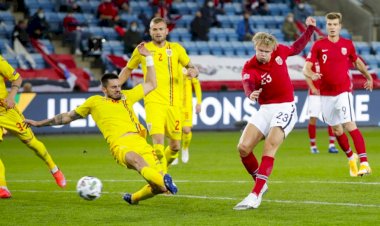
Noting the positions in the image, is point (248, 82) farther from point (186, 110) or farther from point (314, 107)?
point (314, 107)

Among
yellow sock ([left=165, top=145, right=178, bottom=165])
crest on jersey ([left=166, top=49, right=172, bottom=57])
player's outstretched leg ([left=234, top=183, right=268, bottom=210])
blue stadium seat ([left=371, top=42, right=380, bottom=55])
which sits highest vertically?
crest on jersey ([left=166, top=49, right=172, bottom=57])

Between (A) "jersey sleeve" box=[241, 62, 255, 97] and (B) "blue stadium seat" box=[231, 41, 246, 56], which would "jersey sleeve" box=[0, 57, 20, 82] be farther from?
(B) "blue stadium seat" box=[231, 41, 246, 56]

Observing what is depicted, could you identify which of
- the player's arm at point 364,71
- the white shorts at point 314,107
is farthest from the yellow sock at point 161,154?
the white shorts at point 314,107

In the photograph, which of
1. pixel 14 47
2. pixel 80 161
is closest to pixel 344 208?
pixel 80 161

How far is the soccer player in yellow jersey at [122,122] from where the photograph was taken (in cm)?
1198

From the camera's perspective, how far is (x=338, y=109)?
15.9 meters

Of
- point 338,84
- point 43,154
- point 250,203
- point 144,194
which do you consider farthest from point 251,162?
point 338,84

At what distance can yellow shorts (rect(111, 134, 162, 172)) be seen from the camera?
12.0 m

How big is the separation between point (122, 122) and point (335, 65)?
4.94 meters

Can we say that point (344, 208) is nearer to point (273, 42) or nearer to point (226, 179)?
point (273, 42)

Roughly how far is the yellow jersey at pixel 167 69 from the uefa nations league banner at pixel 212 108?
12043mm

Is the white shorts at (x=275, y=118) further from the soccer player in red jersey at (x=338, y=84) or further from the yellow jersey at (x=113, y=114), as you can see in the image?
the soccer player in red jersey at (x=338, y=84)

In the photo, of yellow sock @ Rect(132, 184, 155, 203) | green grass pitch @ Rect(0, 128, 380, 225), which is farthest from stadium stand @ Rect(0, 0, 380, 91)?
yellow sock @ Rect(132, 184, 155, 203)

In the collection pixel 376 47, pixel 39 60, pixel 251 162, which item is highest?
pixel 251 162
